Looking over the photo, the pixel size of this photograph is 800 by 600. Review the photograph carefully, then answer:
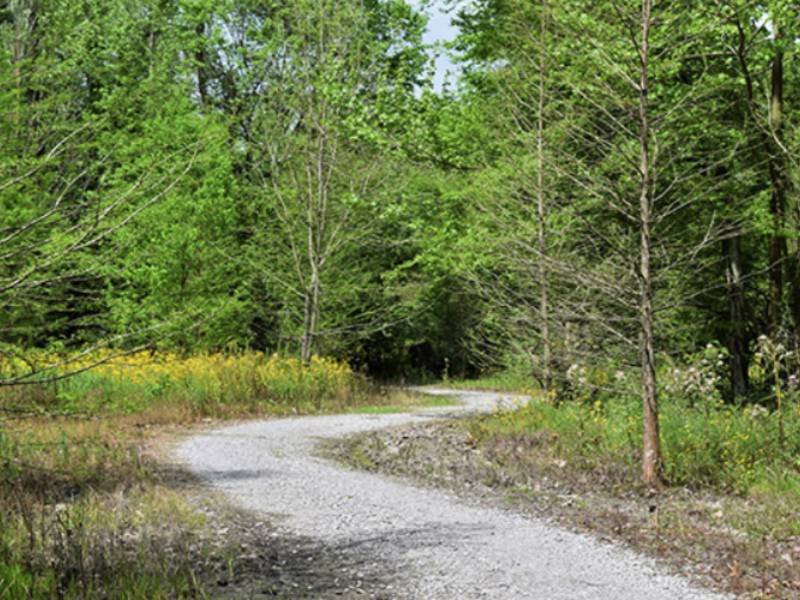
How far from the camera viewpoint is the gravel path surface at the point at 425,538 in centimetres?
573

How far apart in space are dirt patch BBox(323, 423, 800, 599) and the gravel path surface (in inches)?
14.8

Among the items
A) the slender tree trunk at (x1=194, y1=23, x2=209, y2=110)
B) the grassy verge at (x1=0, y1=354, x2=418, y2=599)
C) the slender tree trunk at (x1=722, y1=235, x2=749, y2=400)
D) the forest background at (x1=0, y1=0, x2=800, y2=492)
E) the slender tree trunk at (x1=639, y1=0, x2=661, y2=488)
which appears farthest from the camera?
the slender tree trunk at (x1=194, y1=23, x2=209, y2=110)

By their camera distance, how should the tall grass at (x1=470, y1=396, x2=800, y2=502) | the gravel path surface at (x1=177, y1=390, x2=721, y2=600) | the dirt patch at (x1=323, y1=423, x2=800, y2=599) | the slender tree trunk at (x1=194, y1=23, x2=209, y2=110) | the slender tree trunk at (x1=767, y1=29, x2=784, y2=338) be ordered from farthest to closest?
the slender tree trunk at (x1=194, y1=23, x2=209, y2=110) → the slender tree trunk at (x1=767, y1=29, x2=784, y2=338) → the tall grass at (x1=470, y1=396, x2=800, y2=502) → the dirt patch at (x1=323, y1=423, x2=800, y2=599) → the gravel path surface at (x1=177, y1=390, x2=721, y2=600)

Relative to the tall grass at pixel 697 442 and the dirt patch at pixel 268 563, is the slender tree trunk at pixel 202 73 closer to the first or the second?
the tall grass at pixel 697 442

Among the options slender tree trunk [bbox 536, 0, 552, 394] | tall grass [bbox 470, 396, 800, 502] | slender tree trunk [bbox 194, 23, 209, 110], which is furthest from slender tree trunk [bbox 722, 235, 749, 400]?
slender tree trunk [bbox 194, 23, 209, 110]

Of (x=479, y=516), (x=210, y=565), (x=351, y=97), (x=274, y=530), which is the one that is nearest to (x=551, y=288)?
(x=351, y=97)

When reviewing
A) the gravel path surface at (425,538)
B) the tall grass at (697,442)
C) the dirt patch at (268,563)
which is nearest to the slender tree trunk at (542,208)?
the tall grass at (697,442)

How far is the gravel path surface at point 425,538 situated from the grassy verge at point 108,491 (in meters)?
1.01

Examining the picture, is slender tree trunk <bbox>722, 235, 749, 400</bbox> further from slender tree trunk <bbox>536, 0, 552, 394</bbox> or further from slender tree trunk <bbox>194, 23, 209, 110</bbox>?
slender tree trunk <bbox>194, 23, 209, 110</bbox>

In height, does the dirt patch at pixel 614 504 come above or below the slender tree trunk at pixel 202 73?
below

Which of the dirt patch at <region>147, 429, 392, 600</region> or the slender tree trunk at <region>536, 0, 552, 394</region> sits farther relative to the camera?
the slender tree trunk at <region>536, 0, 552, 394</region>

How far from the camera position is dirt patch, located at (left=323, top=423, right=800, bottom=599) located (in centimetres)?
627

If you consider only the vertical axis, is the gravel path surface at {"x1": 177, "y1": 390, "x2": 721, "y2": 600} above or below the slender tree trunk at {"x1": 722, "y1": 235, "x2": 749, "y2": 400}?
below

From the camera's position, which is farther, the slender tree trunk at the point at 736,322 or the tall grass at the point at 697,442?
the slender tree trunk at the point at 736,322
